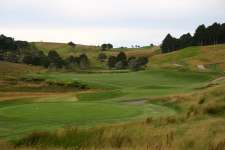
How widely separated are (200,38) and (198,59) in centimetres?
4046

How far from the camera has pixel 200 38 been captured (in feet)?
520

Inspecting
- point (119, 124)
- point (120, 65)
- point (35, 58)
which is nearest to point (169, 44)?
point (120, 65)

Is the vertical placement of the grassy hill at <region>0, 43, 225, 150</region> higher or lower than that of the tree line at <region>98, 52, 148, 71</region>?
higher

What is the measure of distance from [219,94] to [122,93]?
15.5 meters

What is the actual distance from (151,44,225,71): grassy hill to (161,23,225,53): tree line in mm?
16149

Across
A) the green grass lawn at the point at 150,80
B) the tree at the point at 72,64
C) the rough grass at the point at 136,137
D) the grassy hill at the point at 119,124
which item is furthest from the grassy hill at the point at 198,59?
the rough grass at the point at 136,137

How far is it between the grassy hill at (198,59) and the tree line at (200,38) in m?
16.1

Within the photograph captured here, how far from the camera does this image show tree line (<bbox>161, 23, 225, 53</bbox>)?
151 m

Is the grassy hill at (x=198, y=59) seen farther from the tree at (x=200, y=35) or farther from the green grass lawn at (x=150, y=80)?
the green grass lawn at (x=150, y=80)

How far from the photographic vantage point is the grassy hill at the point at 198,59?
10825 cm

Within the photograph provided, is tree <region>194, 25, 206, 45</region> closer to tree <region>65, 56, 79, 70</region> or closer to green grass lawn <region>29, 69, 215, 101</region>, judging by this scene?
tree <region>65, 56, 79, 70</region>

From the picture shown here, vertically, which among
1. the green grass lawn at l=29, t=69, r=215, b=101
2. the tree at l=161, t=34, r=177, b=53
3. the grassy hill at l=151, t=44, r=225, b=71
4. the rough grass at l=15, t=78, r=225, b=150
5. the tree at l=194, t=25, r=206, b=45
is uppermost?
the tree at l=194, t=25, r=206, b=45

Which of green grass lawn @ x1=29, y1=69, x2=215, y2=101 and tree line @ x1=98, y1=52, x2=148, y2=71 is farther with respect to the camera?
tree line @ x1=98, y1=52, x2=148, y2=71

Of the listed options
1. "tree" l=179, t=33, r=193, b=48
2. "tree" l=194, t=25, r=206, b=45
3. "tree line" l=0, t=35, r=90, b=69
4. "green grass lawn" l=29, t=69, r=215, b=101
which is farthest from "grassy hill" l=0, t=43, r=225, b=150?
"tree" l=179, t=33, r=193, b=48
